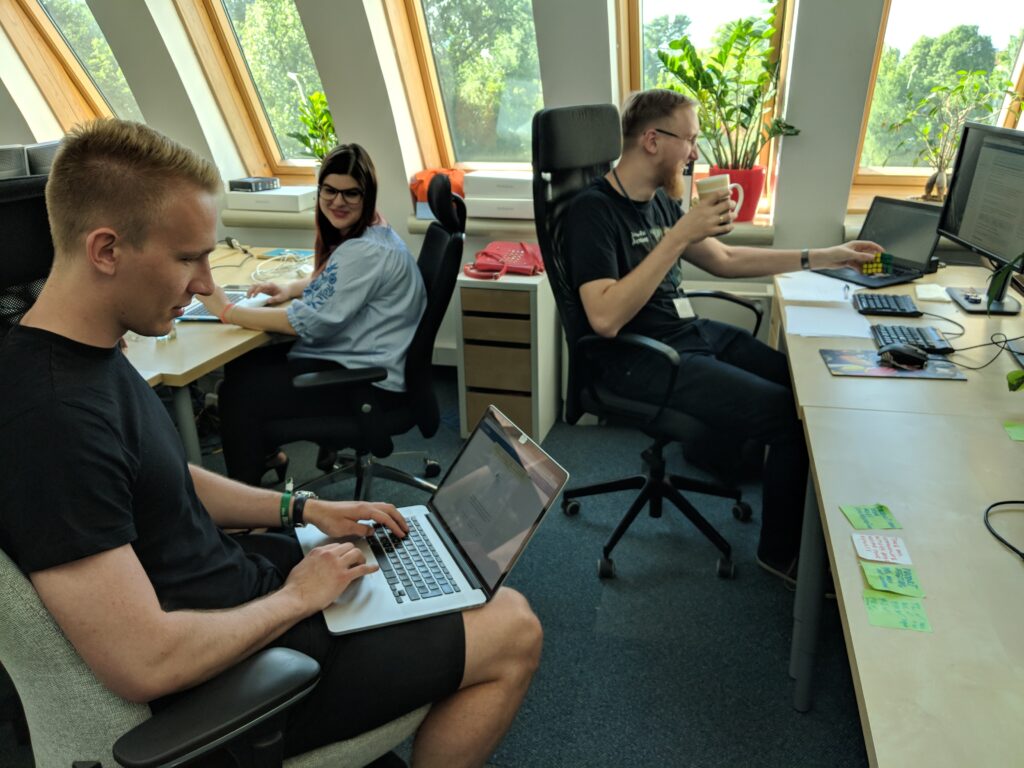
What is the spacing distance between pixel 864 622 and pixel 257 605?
32.9 inches

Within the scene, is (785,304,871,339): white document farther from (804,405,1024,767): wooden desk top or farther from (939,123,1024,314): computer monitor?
(804,405,1024,767): wooden desk top

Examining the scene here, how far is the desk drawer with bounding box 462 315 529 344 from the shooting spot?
9.81ft

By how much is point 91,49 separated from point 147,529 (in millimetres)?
4364

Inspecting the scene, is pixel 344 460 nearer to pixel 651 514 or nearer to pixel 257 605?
pixel 651 514

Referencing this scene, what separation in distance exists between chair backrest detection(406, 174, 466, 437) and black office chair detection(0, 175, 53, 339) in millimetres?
1005

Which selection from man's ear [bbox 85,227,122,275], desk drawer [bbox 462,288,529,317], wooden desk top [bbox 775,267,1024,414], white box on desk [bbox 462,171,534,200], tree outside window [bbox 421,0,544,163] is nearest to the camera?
man's ear [bbox 85,227,122,275]

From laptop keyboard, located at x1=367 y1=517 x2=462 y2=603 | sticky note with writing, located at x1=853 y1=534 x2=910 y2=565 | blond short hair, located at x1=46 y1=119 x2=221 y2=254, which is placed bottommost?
laptop keyboard, located at x1=367 y1=517 x2=462 y2=603

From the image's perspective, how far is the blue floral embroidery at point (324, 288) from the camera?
2.28m

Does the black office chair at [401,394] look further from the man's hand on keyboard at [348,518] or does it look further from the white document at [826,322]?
the white document at [826,322]

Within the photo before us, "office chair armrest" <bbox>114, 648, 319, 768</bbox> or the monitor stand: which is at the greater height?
"office chair armrest" <bbox>114, 648, 319, 768</bbox>

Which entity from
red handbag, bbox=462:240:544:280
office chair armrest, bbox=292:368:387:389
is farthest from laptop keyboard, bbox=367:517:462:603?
red handbag, bbox=462:240:544:280

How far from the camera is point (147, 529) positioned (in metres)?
1.07

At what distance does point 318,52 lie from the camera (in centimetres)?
354

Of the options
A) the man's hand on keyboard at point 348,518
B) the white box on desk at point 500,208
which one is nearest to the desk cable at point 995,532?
the man's hand on keyboard at point 348,518
